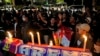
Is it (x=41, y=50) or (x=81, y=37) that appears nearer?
(x=41, y=50)

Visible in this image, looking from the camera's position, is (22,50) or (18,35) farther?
(18,35)

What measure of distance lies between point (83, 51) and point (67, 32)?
2341mm

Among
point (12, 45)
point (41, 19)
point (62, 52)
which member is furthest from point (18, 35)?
point (62, 52)

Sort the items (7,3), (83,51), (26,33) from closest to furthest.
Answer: (83,51) < (26,33) < (7,3)

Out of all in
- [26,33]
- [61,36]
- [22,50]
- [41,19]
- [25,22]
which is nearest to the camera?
[22,50]

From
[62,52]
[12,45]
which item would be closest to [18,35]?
[12,45]

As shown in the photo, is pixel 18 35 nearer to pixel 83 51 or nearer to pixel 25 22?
pixel 25 22

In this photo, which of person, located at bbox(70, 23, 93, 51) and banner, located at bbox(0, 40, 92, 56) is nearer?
banner, located at bbox(0, 40, 92, 56)

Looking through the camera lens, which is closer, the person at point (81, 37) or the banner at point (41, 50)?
the banner at point (41, 50)

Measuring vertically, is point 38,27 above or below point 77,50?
below

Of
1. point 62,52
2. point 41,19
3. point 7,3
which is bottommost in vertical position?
point 7,3

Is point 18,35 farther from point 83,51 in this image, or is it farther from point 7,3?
point 7,3

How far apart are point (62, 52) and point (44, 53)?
315 millimetres

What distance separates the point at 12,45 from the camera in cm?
611
